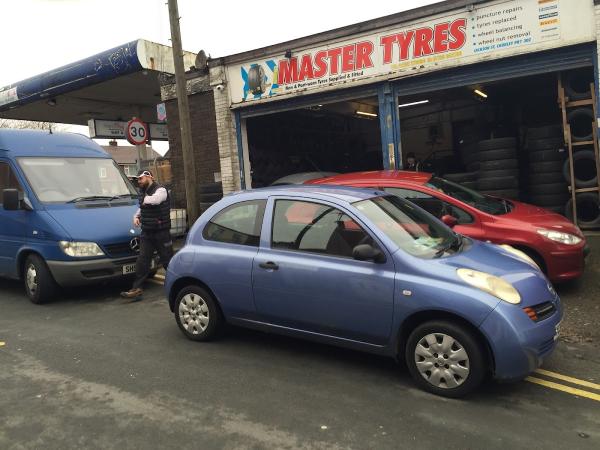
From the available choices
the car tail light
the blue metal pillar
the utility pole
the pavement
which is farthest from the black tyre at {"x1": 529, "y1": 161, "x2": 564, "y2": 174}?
the utility pole

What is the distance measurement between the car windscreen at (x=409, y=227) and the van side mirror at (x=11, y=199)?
16.2ft

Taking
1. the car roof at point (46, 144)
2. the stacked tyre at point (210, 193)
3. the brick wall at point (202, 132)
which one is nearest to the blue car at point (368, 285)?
the car roof at point (46, 144)

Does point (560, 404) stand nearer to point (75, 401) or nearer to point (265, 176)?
point (75, 401)

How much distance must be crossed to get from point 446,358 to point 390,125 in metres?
7.24

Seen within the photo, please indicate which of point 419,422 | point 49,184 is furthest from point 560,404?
point 49,184

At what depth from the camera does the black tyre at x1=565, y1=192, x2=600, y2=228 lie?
28.5ft

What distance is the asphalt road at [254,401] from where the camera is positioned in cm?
318

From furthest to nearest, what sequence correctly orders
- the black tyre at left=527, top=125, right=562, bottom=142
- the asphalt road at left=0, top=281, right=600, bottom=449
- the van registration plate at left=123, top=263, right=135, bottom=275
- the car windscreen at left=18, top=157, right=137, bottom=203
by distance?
the black tyre at left=527, top=125, right=562, bottom=142, the car windscreen at left=18, top=157, right=137, bottom=203, the van registration plate at left=123, top=263, right=135, bottom=275, the asphalt road at left=0, top=281, right=600, bottom=449

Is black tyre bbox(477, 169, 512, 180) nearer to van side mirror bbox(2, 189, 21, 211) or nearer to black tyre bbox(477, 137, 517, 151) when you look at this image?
black tyre bbox(477, 137, 517, 151)

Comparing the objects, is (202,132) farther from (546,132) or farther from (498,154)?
(546,132)

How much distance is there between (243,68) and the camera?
11.9 m

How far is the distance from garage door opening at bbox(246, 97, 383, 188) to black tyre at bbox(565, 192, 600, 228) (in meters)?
6.07

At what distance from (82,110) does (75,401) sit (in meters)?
17.4

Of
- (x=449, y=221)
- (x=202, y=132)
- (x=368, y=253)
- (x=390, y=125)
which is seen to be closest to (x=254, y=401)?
(x=368, y=253)
